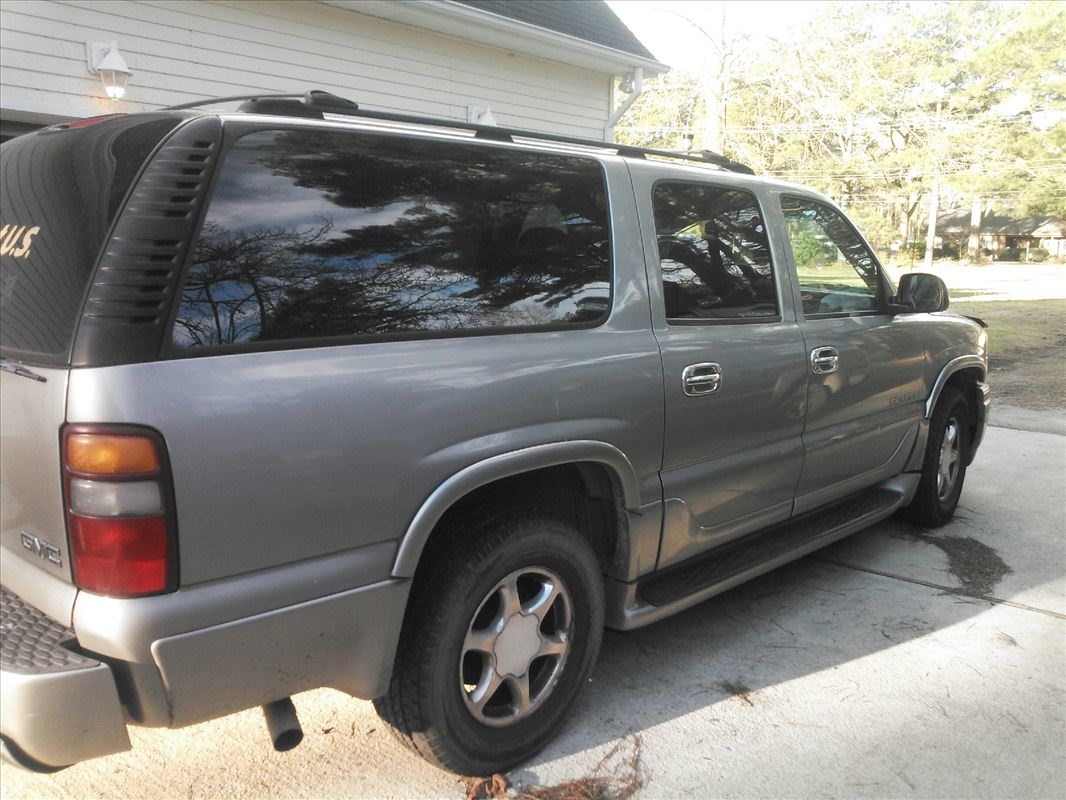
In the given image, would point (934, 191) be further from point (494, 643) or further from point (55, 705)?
point (55, 705)

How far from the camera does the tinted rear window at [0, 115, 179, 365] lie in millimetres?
1942

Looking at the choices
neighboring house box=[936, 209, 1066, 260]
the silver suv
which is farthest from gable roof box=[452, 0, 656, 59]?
neighboring house box=[936, 209, 1066, 260]

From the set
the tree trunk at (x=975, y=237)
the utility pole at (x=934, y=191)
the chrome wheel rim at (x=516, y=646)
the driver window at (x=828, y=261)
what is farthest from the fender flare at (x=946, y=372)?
the tree trunk at (x=975, y=237)

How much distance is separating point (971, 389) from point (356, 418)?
14.2 feet

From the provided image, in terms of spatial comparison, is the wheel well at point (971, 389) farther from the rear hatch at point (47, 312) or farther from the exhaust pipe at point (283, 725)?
the rear hatch at point (47, 312)

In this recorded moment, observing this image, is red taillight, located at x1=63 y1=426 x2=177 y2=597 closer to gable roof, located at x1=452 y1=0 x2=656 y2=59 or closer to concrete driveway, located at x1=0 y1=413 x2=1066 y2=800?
concrete driveway, located at x1=0 y1=413 x2=1066 y2=800

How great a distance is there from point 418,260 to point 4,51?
5641 millimetres

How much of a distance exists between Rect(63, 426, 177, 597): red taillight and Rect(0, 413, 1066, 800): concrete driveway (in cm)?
107

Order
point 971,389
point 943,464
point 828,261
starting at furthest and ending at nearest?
1. point 971,389
2. point 943,464
3. point 828,261

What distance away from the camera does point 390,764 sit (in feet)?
9.07

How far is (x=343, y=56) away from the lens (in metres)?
8.29

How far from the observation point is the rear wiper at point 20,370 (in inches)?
76.0

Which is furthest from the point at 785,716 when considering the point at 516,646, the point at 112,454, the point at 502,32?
the point at 502,32

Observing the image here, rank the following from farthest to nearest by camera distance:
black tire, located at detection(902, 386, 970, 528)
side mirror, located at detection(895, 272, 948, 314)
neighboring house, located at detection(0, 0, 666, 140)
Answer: neighboring house, located at detection(0, 0, 666, 140) < black tire, located at detection(902, 386, 970, 528) < side mirror, located at detection(895, 272, 948, 314)
